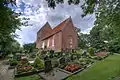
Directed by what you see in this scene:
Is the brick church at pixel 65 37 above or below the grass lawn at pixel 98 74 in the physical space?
above

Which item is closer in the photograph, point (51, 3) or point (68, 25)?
point (51, 3)

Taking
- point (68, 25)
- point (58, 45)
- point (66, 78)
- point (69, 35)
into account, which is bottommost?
point (66, 78)

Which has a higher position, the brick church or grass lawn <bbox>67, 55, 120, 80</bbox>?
the brick church

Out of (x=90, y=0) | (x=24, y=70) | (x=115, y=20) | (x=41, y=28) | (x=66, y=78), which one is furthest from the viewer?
(x=41, y=28)

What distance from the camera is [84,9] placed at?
662cm

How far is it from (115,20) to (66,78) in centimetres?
529

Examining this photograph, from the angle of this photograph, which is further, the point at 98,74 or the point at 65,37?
the point at 65,37

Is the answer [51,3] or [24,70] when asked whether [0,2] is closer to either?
[51,3]

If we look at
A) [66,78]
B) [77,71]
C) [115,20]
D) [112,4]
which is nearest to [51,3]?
[112,4]

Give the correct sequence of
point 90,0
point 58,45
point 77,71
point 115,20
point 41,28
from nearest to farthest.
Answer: point 90,0 < point 115,20 < point 77,71 < point 58,45 < point 41,28

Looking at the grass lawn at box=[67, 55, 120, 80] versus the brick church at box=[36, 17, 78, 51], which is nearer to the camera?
the grass lawn at box=[67, 55, 120, 80]

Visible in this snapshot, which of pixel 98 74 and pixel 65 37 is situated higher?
pixel 65 37

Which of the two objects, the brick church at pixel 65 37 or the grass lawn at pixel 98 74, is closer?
the grass lawn at pixel 98 74

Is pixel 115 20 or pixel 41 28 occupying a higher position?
pixel 41 28
